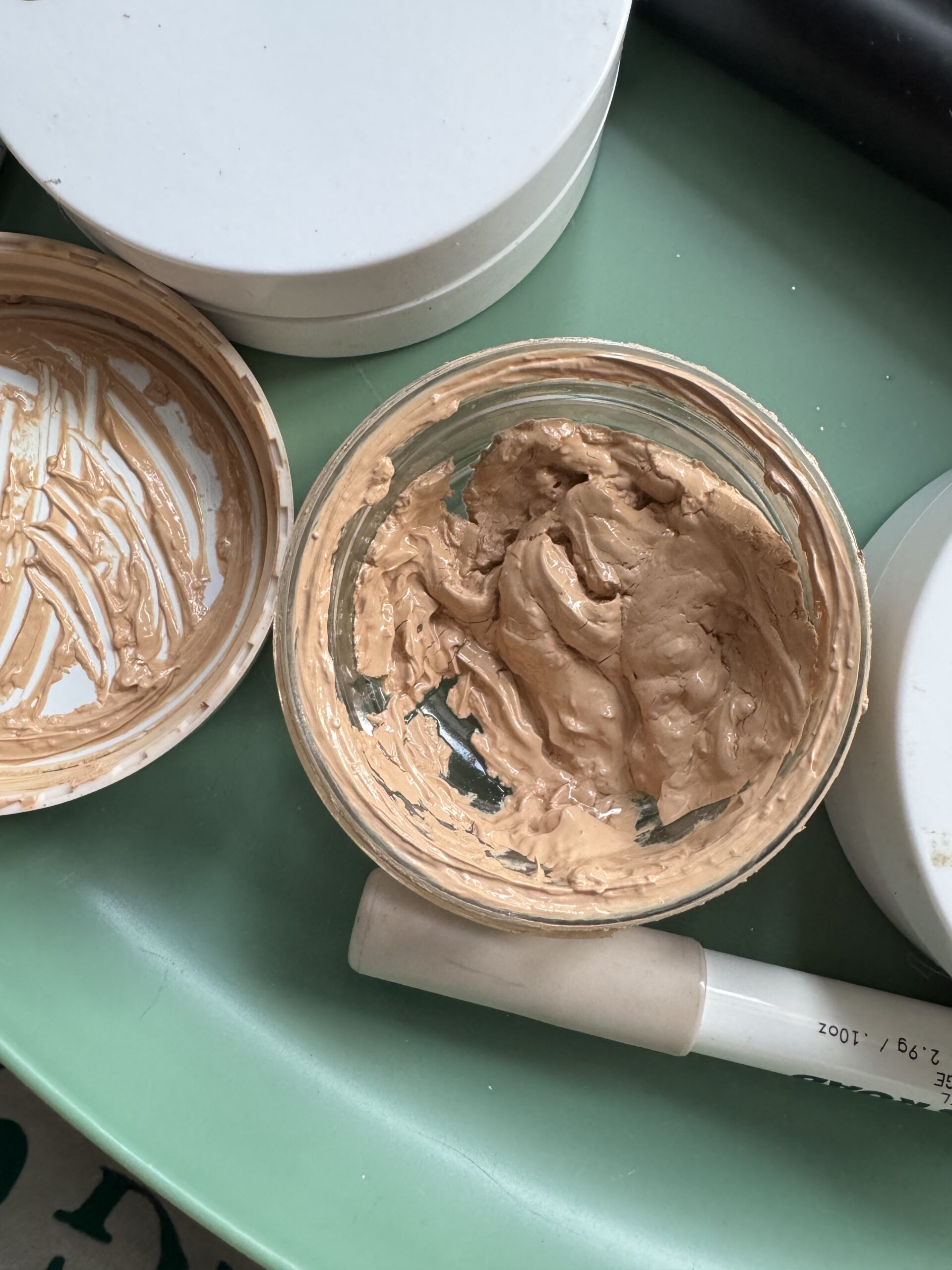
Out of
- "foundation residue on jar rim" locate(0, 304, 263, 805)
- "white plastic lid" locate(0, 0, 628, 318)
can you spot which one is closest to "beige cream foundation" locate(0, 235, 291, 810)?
"foundation residue on jar rim" locate(0, 304, 263, 805)

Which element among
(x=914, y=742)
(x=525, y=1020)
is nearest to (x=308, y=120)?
(x=914, y=742)

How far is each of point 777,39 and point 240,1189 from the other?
1.07 meters

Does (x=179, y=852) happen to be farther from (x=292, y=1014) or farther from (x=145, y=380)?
(x=145, y=380)

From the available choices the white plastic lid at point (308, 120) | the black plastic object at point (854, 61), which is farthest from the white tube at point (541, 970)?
the black plastic object at point (854, 61)

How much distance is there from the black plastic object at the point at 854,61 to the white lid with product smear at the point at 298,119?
0.15 m

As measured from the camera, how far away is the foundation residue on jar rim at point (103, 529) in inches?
31.9

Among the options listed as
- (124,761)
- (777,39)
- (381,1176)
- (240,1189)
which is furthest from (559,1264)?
(777,39)

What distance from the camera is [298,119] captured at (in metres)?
0.67

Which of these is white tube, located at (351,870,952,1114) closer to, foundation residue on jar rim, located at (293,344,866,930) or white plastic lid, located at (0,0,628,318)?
foundation residue on jar rim, located at (293,344,866,930)

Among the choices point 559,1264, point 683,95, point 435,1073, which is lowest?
point 559,1264

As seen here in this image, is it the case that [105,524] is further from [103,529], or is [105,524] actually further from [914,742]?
[914,742]

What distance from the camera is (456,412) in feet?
2.47

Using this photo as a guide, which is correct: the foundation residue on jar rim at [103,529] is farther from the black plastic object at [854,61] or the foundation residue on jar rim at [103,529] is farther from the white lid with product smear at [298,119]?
the black plastic object at [854,61]

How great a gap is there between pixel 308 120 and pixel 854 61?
45 cm
